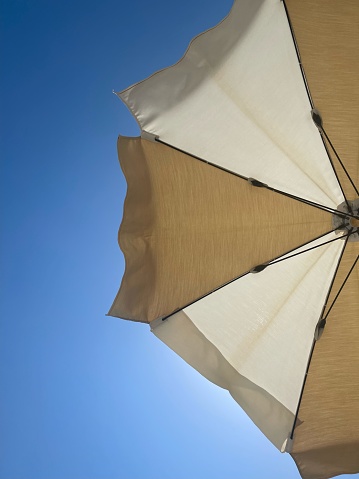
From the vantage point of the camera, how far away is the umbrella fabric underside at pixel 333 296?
Result: 8.25 feet

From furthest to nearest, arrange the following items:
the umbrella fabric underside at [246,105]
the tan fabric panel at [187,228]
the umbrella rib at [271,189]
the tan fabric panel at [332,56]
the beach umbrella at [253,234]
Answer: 1. the tan fabric panel at [187,228]
2. the umbrella rib at [271,189]
3. the beach umbrella at [253,234]
4. the umbrella fabric underside at [246,105]
5. the tan fabric panel at [332,56]

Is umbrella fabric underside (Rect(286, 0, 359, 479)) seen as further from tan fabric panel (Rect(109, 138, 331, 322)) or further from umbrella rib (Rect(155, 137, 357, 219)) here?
tan fabric panel (Rect(109, 138, 331, 322))

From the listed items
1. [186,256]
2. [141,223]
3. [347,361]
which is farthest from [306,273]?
[141,223]

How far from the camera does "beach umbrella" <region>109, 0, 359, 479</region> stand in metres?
2.83

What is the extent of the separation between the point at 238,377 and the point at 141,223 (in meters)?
1.25

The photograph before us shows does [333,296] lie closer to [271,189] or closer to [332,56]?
[271,189]

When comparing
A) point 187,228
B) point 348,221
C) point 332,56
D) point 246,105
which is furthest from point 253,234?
point 332,56

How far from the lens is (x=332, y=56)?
2.55 metres

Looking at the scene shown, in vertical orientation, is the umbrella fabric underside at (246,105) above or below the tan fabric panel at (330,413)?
above

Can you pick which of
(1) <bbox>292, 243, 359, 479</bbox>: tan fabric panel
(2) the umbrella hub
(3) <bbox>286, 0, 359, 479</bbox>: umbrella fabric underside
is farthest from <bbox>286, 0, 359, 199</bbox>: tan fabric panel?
(1) <bbox>292, 243, 359, 479</bbox>: tan fabric panel

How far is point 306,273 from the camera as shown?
126 inches

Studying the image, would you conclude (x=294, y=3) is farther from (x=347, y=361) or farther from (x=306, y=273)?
(x=347, y=361)

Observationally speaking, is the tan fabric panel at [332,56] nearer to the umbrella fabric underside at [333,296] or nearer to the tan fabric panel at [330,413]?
the umbrella fabric underside at [333,296]

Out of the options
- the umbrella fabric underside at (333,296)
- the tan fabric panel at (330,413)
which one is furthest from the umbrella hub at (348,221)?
the tan fabric panel at (330,413)
